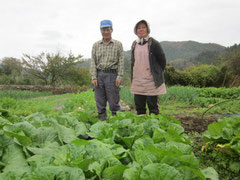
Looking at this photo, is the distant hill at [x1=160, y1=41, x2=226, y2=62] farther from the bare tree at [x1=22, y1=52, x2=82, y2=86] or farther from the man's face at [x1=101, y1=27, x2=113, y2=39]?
the man's face at [x1=101, y1=27, x2=113, y2=39]

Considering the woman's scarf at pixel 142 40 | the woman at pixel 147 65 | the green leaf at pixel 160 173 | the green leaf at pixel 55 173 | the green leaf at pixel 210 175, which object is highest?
the woman's scarf at pixel 142 40

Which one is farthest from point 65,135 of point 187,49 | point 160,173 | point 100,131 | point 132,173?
point 187,49

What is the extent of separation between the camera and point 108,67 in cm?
305

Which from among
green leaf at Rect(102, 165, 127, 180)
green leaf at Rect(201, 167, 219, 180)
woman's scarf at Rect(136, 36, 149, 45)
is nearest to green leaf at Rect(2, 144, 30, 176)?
green leaf at Rect(102, 165, 127, 180)

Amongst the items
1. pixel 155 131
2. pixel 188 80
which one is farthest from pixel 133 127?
pixel 188 80

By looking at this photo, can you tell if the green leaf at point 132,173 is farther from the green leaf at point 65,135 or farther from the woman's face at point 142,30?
the woman's face at point 142,30

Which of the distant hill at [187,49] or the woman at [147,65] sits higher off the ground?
the distant hill at [187,49]

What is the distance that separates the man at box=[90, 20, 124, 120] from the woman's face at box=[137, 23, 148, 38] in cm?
41

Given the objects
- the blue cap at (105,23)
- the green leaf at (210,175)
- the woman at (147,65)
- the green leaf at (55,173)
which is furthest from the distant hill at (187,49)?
the green leaf at (55,173)

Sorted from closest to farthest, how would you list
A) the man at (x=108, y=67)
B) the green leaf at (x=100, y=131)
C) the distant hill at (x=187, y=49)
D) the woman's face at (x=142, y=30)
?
the green leaf at (x=100, y=131) < the woman's face at (x=142, y=30) < the man at (x=108, y=67) < the distant hill at (x=187, y=49)

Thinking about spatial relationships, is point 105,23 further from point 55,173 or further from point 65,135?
point 55,173

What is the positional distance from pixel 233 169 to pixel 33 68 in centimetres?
1902

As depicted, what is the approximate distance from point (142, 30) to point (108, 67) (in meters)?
0.82

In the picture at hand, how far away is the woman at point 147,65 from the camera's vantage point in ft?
9.48
